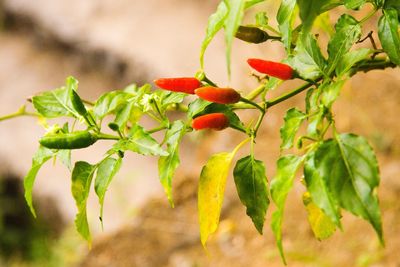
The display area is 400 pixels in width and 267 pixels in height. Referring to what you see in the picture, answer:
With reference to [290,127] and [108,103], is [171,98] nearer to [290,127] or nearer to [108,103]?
[108,103]

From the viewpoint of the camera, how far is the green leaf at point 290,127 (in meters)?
0.84

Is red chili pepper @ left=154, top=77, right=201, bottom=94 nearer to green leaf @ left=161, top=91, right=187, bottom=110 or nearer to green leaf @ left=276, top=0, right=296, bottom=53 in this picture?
green leaf @ left=161, top=91, right=187, bottom=110

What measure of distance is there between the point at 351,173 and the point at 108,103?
0.46 meters

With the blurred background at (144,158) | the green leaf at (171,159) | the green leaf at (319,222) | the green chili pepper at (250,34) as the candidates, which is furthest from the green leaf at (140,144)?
the blurred background at (144,158)

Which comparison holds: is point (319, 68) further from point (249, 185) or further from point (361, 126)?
point (361, 126)

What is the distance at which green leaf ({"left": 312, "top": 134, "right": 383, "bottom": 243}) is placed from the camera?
27.0 inches

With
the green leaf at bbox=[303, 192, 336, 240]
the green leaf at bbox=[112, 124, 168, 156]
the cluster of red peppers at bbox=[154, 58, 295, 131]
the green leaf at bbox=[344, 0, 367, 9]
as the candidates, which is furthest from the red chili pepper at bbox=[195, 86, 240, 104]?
the green leaf at bbox=[303, 192, 336, 240]

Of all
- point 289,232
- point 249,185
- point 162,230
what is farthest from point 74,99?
point 162,230

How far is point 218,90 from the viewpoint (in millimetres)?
854

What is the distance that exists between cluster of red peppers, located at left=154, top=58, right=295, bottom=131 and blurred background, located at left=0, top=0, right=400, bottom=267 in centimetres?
175

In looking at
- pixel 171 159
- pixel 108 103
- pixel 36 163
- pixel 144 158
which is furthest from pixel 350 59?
pixel 144 158

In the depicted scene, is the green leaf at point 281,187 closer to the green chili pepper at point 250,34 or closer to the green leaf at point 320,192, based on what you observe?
the green leaf at point 320,192

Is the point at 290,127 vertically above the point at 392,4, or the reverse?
the point at 392,4

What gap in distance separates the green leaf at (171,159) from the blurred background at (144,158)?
173 cm
